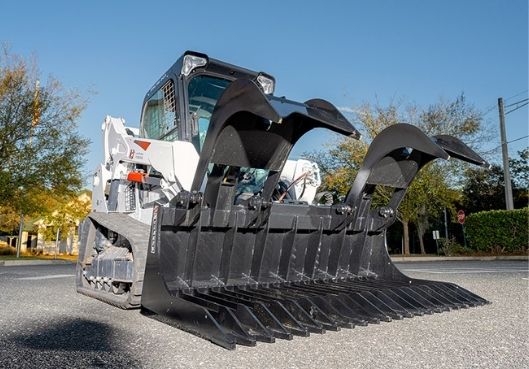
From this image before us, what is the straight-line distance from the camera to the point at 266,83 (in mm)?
5988

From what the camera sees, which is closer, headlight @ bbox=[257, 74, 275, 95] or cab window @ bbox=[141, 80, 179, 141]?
cab window @ bbox=[141, 80, 179, 141]

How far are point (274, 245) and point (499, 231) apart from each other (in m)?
18.9

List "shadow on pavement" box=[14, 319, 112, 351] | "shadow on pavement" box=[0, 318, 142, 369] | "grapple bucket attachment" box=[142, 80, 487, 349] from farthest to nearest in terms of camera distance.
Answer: "grapple bucket attachment" box=[142, 80, 487, 349]
"shadow on pavement" box=[14, 319, 112, 351]
"shadow on pavement" box=[0, 318, 142, 369]

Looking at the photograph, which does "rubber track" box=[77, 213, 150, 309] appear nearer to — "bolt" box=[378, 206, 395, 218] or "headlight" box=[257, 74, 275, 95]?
"headlight" box=[257, 74, 275, 95]

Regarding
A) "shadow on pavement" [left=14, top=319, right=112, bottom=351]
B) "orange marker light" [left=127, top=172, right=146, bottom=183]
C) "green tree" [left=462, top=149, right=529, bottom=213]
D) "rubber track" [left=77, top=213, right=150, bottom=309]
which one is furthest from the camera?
"green tree" [left=462, top=149, right=529, bottom=213]

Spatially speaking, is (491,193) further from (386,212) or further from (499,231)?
(386,212)

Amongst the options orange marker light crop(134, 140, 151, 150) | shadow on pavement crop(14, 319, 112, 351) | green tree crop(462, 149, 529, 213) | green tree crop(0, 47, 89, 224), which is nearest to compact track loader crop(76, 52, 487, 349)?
orange marker light crop(134, 140, 151, 150)

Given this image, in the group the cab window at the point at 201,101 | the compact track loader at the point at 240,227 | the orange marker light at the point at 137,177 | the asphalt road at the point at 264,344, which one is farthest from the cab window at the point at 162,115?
the asphalt road at the point at 264,344

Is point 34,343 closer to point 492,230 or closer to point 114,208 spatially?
point 114,208

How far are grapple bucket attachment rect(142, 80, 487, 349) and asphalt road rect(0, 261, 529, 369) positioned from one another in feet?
0.37

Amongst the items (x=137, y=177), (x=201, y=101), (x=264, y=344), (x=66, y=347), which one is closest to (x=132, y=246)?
(x=137, y=177)

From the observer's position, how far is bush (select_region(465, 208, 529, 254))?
64.6 feet

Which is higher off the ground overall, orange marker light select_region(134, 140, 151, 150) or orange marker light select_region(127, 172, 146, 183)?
orange marker light select_region(134, 140, 151, 150)

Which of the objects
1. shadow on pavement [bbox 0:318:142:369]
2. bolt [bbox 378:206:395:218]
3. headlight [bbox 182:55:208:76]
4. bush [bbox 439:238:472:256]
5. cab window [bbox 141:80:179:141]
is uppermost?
headlight [bbox 182:55:208:76]
